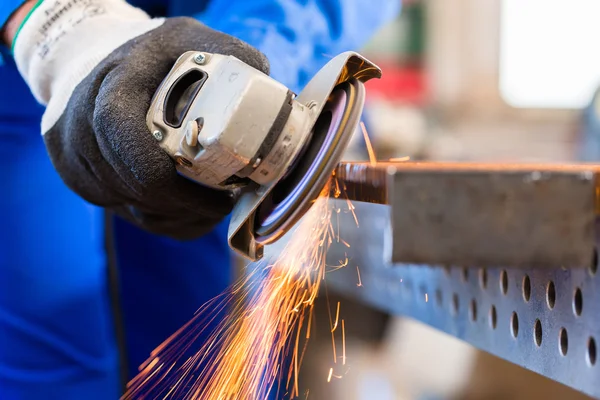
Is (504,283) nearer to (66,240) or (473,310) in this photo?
(473,310)

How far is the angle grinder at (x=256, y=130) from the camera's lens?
0.64m

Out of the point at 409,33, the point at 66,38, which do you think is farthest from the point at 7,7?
the point at 409,33

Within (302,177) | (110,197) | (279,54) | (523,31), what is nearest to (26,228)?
(110,197)

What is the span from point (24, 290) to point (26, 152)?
243mm

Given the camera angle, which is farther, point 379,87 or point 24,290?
point 379,87

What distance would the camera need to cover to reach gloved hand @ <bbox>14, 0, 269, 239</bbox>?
2.29ft

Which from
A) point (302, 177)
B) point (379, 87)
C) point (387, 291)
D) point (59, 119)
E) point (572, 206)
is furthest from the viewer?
point (379, 87)

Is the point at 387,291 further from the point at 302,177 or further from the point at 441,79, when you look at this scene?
the point at 441,79

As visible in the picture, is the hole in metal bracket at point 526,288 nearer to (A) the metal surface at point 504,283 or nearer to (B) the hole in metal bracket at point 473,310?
(A) the metal surface at point 504,283

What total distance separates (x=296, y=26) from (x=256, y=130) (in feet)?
1.96

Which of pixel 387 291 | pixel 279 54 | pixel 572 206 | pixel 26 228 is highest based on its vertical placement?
pixel 279 54

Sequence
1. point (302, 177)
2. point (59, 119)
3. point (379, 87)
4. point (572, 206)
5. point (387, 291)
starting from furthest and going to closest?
point (379, 87)
point (387, 291)
point (59, 119)
point (302, 177)
point (572, 206)

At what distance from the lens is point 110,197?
85 cm

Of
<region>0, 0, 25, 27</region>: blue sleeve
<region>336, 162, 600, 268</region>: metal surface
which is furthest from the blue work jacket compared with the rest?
<region>336, 162, 600, 268</region>: metal surface
